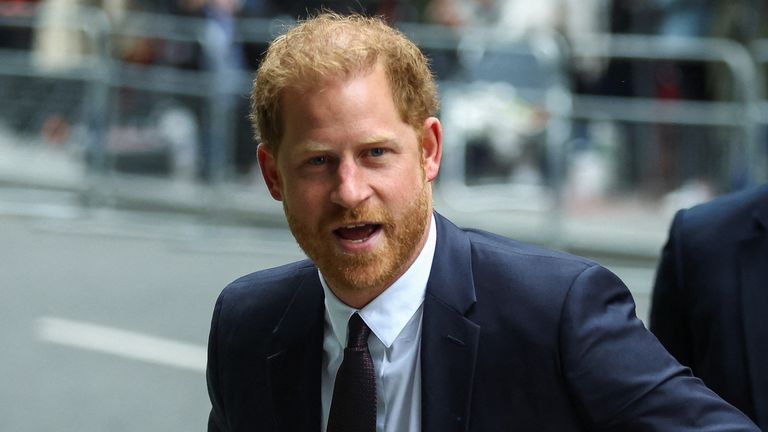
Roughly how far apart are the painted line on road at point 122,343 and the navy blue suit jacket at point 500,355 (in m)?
5.18

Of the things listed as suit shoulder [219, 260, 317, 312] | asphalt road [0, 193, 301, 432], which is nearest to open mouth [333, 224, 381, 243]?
suit shoulder [219, 260, 317, 312]

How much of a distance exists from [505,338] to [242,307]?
64 cm

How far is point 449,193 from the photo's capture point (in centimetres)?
1060

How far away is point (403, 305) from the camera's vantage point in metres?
3.07

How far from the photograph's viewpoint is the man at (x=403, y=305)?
9.37 ft

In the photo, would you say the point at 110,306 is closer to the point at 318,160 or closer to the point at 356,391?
the point at 356,391

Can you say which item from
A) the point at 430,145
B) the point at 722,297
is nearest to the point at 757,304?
the point at 722,297

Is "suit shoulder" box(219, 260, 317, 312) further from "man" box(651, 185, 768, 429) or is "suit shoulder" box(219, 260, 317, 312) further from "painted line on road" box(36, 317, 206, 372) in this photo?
"painted line on road" box(36, 317, 206, 372)

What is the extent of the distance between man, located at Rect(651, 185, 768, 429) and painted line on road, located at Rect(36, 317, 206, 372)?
15.8ft

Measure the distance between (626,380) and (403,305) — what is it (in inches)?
19.4

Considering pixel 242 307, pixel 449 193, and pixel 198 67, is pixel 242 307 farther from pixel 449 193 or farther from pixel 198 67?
pixel 198 67

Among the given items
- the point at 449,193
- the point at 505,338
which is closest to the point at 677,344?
the point at 505,338

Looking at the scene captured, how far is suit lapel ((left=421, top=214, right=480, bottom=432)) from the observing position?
2932mm

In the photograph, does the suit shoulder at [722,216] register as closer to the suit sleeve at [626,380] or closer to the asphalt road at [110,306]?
the suit sleeve at [626,380]
